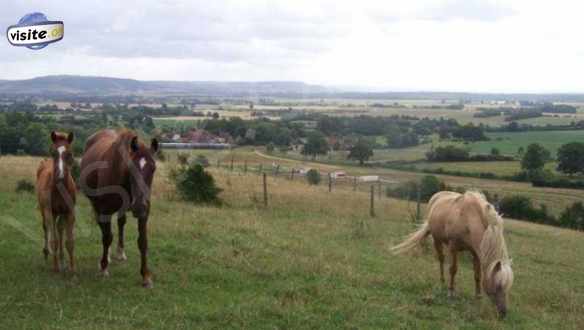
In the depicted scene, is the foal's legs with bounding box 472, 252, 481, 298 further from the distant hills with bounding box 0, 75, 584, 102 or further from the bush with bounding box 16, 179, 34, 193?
the distant hills with bounding box 0, 75, 584, 102

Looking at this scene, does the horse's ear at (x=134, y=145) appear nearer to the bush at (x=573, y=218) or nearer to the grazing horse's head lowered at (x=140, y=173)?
the grazing horse's head lowered at (x=140, y=173)

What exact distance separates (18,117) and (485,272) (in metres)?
25.1

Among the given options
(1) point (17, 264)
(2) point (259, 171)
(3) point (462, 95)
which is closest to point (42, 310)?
(1) point (17, 264)

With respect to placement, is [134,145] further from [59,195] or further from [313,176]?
[313,176]

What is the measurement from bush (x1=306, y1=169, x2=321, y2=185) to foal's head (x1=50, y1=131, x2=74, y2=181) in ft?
83.8

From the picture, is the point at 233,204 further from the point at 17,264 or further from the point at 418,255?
the point at 17,264

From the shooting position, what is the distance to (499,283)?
8.12 m

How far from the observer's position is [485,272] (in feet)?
27.6

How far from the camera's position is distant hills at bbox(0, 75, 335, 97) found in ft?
127

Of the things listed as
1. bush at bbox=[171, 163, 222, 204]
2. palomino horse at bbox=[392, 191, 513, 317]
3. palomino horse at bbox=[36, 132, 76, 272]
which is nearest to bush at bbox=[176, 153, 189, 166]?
bush at bbox=[171, 163, 222, 204]

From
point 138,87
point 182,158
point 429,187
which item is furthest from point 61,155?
point 138,87

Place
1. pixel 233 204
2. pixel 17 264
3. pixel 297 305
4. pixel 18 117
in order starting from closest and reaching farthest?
pixel 297 305 → pixel 17 264 → pixel 233 204 → pixel 18 117

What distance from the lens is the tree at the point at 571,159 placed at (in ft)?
155

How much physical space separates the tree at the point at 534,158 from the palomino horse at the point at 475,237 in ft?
134
